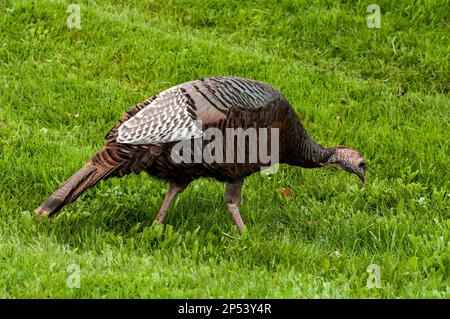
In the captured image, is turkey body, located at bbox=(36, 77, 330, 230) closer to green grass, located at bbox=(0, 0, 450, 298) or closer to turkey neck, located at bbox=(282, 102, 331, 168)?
turkey neck, located at bbox=(282, 102, 331, 168)

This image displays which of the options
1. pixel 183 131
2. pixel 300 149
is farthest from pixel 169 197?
pixel 300 149

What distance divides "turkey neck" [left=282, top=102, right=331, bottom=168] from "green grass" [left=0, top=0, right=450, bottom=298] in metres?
0.46

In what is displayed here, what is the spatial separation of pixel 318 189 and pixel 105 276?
2737mm

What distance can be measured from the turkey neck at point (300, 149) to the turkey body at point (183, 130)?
6 cm

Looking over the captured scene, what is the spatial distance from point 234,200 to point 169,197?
0.51 m

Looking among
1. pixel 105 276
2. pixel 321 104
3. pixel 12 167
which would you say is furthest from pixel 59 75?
pixel 105 276

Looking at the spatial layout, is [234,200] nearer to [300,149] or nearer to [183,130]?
[300,149]

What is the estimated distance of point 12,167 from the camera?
6.69 meters

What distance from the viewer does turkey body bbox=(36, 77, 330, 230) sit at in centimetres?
573

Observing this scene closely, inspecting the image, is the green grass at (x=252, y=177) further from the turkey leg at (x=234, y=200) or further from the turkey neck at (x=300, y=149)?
the turkey neck at (x=300, y=149)

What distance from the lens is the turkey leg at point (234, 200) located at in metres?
6.20

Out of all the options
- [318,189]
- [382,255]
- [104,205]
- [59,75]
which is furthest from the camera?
[59,75]

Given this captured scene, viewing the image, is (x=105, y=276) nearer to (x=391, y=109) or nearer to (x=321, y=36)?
(x=391, y=109)

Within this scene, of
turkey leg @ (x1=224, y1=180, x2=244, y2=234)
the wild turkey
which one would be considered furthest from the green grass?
the wild turkey
